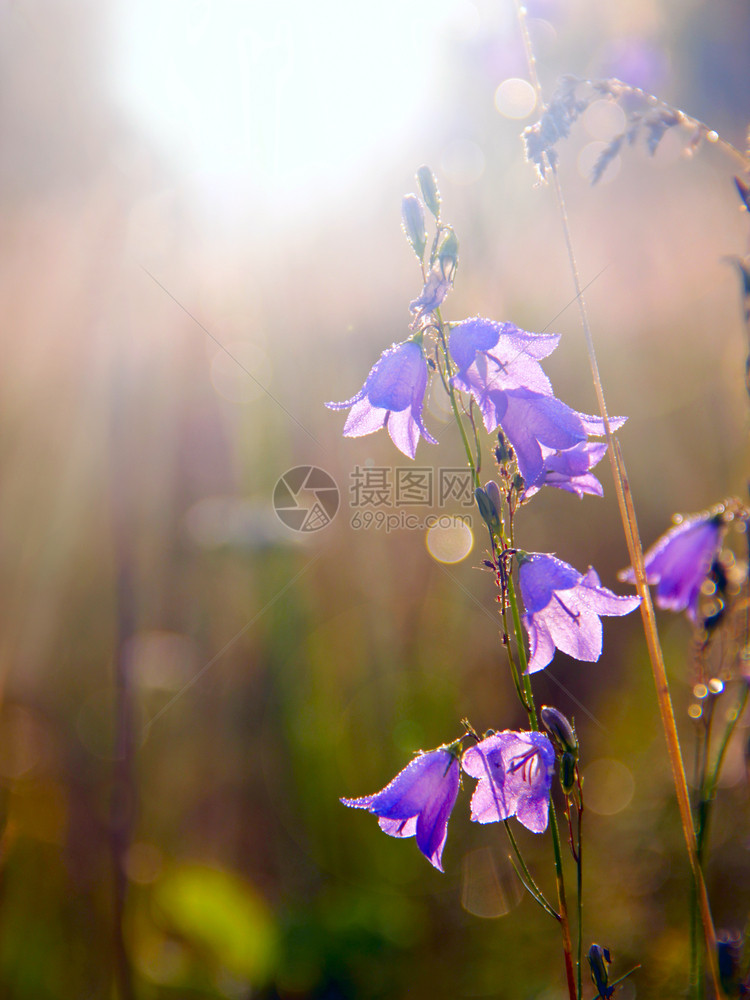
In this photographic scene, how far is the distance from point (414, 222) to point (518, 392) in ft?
1.24

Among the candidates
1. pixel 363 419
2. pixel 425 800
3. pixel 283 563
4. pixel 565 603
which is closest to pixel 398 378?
pixel 363 419

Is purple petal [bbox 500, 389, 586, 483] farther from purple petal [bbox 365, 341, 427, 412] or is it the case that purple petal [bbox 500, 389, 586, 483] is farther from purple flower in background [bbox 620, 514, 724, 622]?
purple flower in background [bbox 620, 514, 724, 622]

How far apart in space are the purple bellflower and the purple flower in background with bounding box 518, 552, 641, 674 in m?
0.16

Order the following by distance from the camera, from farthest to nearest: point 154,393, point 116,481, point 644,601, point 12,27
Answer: point 154,393, point 12,27, point 116,481, point 644,601

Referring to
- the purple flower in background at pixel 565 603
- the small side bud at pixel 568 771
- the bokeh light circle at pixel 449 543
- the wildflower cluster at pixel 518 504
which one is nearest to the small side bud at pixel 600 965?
the wildflower cluster at pixel 518 504

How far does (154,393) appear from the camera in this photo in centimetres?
379

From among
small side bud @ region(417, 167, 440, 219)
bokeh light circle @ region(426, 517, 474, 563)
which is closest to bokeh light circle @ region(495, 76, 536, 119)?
bokeh light circle @ region(426, 517, 474, 563)

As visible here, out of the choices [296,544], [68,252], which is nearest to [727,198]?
[296,544]

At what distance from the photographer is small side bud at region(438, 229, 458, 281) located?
1.12 m

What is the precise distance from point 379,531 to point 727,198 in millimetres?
3443

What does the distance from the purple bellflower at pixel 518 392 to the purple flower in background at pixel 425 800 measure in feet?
1.79

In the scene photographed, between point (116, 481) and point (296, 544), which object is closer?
point (116, 481)

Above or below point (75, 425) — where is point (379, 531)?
below

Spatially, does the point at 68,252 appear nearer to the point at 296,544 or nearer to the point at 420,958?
the point at 296,544
